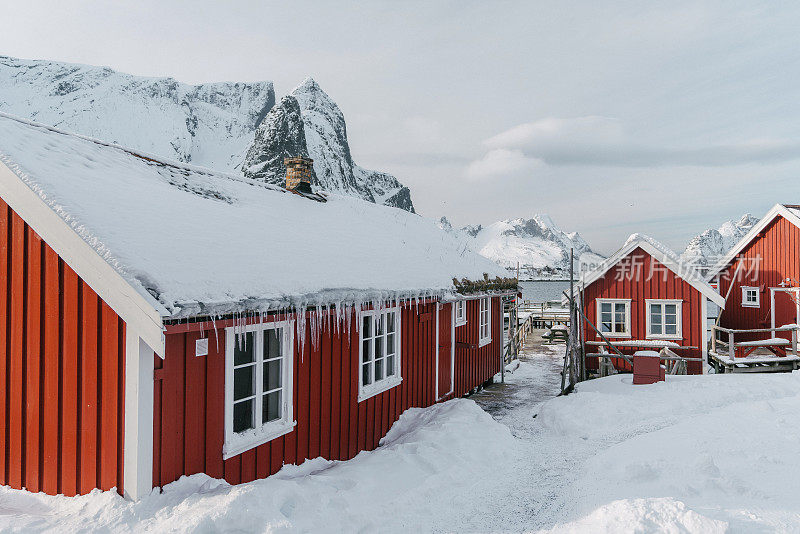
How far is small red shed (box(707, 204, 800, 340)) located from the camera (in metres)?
17.1

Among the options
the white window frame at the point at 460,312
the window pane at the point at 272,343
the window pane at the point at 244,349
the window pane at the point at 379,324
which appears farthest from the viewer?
the white window frame at the point at 460,312

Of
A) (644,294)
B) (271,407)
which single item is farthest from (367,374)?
(644,294)

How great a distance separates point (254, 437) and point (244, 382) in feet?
2.09

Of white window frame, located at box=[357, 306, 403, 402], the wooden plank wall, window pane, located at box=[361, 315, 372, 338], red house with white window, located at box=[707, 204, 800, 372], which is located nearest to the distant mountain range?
red house with white window, located at box=[707, 204, 800, 372]

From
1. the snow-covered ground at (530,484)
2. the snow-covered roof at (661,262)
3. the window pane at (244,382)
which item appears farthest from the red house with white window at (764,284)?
the window pane at (244,382)

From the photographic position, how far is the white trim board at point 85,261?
3.74 meters

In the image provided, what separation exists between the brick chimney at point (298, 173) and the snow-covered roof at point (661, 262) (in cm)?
934

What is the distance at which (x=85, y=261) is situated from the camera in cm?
405

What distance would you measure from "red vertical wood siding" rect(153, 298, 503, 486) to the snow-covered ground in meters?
0.26

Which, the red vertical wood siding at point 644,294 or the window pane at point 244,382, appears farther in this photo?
the red vertical wood siding at point 644,294

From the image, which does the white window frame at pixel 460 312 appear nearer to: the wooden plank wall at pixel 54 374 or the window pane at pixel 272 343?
the window pane at pixel 272 343

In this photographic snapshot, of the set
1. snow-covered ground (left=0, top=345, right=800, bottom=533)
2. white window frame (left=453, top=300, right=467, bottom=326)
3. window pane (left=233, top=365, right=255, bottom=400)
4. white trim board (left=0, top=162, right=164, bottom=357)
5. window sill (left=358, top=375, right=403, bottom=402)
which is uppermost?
white trim board (left=0, top=162, right=164, bottom=357)

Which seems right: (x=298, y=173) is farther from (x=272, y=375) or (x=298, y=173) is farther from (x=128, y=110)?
(x=128, y=110)

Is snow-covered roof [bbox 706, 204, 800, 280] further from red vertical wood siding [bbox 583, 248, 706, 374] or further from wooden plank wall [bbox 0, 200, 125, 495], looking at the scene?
wooden plank wall [bbox 0, 200, 125, 495]
